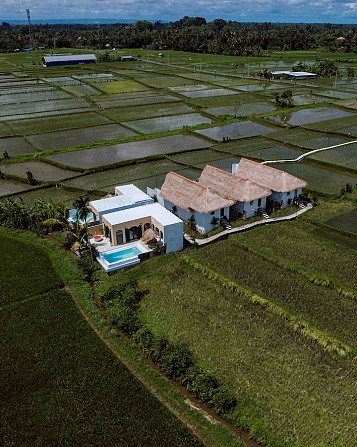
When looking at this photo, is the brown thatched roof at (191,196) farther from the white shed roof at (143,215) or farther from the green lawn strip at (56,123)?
the green lawn strip at (56,123)

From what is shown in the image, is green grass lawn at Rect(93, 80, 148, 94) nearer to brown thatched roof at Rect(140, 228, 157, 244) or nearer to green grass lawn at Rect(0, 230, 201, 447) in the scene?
brown thatched roof at Rect(140, 228, 157, 244)

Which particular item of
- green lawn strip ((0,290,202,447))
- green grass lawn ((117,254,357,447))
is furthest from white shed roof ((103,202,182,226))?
green lawn strip ((0,290,202,447))

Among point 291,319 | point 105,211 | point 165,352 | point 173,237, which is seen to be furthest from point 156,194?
point 165,352

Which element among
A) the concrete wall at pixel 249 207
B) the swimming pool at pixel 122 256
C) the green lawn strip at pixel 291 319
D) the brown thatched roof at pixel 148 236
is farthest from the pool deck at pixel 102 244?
the concrete wall at pixel 249 207

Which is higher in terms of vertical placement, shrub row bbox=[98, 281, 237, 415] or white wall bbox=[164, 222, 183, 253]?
white wall bbox=[164, 222, 183, 253]

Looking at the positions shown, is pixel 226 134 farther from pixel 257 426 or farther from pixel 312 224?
pixel 257 426
